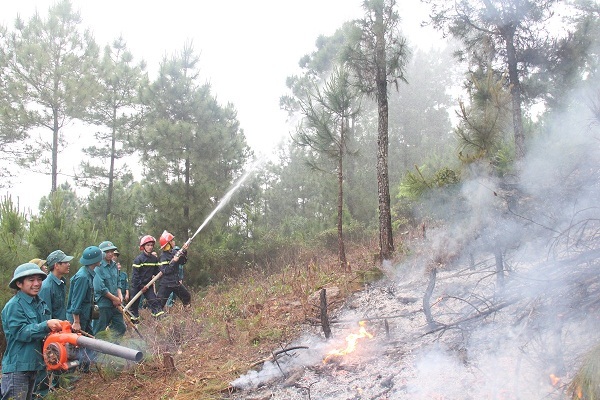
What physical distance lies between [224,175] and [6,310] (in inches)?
448

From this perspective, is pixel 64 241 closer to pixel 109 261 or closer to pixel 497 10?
pixel 109 261

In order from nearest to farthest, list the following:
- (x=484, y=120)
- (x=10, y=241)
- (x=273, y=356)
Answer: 1. (x=273, y=356)
2. (x=10, y=241)
3. (x=484, y=120)

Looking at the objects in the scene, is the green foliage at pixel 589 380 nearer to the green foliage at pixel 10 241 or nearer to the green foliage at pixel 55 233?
the green foliage at pixel 10 241

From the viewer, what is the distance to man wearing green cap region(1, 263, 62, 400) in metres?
4.25

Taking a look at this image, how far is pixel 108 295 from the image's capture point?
6.03m

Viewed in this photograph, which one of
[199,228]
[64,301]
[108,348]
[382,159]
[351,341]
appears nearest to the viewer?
[108,348]

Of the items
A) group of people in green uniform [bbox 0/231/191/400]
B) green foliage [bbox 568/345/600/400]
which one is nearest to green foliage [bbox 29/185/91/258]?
group of people in green uniform [bbox 0/231/191/400]

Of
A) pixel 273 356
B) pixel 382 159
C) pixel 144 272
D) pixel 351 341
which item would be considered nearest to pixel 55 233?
pixel 144 272

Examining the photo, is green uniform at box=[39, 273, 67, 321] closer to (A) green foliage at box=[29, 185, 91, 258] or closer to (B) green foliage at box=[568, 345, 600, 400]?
(A) green foliage at box=[29, 185, 91, 258]

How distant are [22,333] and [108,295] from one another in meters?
1.80

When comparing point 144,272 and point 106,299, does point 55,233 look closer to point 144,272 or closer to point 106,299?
point 144,272

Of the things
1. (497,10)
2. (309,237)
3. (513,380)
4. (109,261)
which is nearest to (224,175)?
(309,237)

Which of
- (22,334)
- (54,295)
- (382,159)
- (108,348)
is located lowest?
(108,348)

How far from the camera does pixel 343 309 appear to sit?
6.81m
